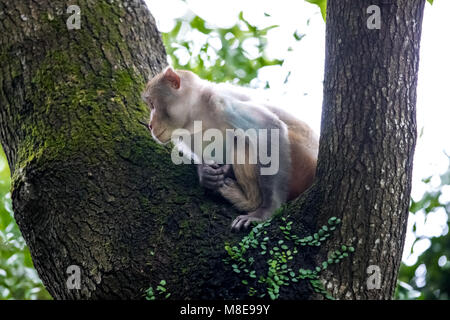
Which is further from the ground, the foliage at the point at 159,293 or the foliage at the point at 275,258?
the foliage at the point at 275,258

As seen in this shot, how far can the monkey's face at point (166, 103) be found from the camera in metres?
4.89

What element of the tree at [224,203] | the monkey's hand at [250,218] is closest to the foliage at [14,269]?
the tree at [224,203]

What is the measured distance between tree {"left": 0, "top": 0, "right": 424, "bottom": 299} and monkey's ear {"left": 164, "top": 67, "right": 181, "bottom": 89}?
828mm

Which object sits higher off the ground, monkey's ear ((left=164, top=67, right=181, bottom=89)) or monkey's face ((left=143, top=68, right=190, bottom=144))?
monkey's ear ((left=164, top=67, right=181, bottom=89))

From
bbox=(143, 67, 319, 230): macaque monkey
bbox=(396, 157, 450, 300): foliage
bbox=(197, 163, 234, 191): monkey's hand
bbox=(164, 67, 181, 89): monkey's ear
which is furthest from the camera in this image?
bbox=(396, 157, 450, 300): foliage

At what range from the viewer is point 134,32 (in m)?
5.20

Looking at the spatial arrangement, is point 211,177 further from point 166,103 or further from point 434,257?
point 434,257

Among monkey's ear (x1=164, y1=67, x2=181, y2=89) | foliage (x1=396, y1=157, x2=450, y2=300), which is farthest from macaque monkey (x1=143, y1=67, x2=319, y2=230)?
foliage (x1=396, y1=157, x2=450, y2=300)

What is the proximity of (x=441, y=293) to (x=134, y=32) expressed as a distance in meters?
4.84

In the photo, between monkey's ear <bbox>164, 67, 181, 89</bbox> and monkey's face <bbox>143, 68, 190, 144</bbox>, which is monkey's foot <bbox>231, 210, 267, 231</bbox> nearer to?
monkey's face <bbox>143, 68, 190, 144</bbox>

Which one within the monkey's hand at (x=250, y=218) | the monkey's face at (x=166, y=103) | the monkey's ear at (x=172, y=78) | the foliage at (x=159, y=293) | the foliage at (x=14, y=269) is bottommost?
the foliage at (x=14, y=269)

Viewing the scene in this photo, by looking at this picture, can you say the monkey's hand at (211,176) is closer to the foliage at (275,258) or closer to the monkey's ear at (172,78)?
the foliage at (275,258)

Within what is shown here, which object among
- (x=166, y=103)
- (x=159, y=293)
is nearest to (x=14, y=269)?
(x=166, y=103)

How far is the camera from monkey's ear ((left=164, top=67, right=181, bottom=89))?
16.8 feet
